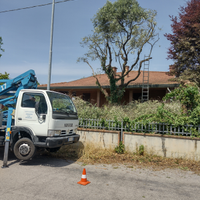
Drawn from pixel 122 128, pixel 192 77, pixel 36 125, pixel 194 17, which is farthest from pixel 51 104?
pixel 194 17

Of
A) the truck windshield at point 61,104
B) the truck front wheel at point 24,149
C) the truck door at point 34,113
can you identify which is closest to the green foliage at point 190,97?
the truck windshield at point 61,104

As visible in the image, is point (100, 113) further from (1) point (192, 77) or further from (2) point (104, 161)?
(1) point (192, 77)

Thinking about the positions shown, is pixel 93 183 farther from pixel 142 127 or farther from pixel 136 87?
pixel 136 87

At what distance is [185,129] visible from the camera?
6.83 metres

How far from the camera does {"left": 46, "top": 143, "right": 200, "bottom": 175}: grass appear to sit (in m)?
6.25

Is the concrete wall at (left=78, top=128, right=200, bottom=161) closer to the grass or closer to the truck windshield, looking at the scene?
the grass

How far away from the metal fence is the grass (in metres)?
0.88

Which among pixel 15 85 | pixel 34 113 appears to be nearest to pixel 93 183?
pixel 34 113

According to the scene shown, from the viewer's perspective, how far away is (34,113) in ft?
19.4

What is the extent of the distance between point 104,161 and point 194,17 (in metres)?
11.4

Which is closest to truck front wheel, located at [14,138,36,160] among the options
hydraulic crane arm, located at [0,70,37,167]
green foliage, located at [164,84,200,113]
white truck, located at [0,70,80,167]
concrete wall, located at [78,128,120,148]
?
white truck, located at [0,70,80,167]

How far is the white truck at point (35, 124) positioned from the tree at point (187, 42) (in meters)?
9.14

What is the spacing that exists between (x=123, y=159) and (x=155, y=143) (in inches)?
53.7

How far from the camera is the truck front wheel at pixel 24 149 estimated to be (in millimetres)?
5793
